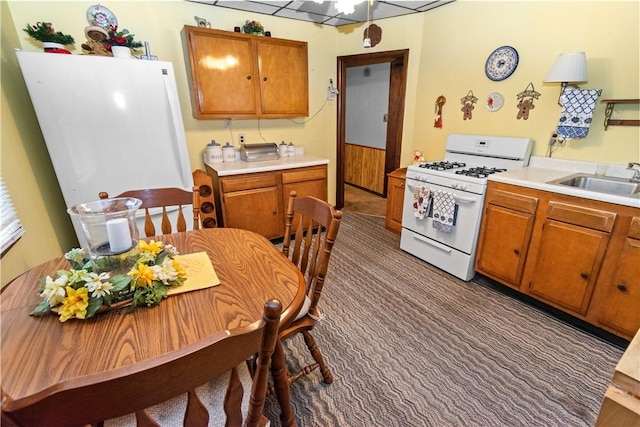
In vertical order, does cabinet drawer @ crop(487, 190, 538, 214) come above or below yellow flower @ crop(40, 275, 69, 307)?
below

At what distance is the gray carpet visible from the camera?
4.53 ft

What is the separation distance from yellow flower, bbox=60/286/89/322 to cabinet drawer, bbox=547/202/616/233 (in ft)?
7.88

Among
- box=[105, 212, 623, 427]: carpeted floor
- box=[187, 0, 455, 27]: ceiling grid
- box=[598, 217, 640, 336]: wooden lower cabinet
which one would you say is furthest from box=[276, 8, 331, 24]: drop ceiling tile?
box=[598, 217, 640, 336]: wooden lower cabinet

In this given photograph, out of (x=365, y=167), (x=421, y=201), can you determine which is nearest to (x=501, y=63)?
(x=421, y=201)

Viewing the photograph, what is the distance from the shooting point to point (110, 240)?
3.22 ft

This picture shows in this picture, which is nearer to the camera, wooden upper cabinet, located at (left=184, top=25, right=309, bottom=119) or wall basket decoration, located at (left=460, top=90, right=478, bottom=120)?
wooden upper cabinet, located at (left=184, top=25, right=309, bottom=119)

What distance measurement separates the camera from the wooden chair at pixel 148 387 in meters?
0.43

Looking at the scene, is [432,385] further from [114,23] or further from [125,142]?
[114,23]

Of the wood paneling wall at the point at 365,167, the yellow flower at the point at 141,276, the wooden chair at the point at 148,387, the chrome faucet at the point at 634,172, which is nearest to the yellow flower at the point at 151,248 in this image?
the yellow flower at the point at 141,276

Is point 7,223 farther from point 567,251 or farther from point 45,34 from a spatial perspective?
point 567,251

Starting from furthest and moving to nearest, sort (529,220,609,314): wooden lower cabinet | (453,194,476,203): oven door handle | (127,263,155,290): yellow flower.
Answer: (453,194,476,203): oven door handle → (529,220,609,314): wooden lower cabinet → (127,263,155,290): yellow flower

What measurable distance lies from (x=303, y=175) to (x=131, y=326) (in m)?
2.34

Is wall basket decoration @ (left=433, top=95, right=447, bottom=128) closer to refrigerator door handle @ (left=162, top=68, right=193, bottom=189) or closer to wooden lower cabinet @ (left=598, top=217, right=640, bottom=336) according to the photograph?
wooden lower cabinet @ (left=598, top=217, right=640, bottom=336)

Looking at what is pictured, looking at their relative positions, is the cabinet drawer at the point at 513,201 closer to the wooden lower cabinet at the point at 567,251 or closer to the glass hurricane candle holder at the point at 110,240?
the wooden lower cabinet at the point at 567,251
